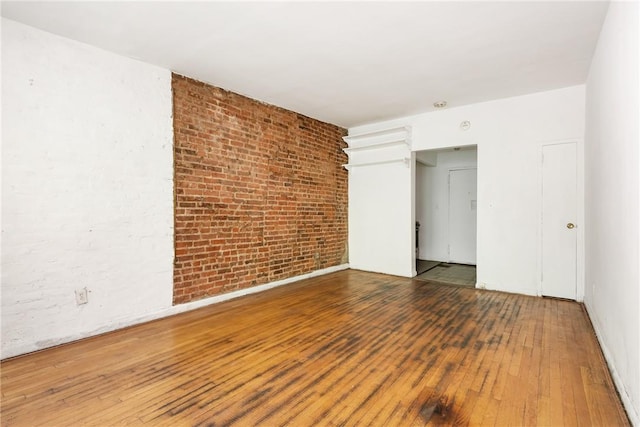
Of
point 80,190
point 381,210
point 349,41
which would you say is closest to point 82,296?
point 80,190

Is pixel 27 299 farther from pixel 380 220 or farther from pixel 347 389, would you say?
pixel 380 220

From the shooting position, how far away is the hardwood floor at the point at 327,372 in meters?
1.88

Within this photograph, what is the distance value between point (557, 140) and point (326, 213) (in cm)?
363

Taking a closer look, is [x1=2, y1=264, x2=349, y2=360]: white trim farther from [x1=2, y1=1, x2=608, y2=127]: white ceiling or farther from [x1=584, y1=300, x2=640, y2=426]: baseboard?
[x1=584, y1=300, x2=640, y2=426]: baseboard

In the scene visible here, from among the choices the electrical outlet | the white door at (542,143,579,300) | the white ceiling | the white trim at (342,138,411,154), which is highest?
the white ceiling

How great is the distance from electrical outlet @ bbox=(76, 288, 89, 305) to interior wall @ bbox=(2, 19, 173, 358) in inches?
1.4

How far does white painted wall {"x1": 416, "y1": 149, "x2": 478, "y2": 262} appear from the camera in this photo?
7411mm

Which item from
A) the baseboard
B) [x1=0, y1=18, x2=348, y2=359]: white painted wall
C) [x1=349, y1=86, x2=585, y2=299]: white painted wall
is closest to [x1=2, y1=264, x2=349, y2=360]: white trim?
[x1=0, y1=18, x2=348, y2=359]: white painted wall

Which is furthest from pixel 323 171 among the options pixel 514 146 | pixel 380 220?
pixel 514 146

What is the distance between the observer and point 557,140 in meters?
4.23

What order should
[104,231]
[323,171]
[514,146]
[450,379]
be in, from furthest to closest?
[323,171]
[514,146]
[104,231]
[450,379]

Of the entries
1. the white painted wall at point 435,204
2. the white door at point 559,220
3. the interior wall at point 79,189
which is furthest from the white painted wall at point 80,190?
the white painted wall at point 435,204

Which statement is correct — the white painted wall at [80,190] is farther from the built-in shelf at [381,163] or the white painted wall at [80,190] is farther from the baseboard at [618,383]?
the baseboard at [618,383]

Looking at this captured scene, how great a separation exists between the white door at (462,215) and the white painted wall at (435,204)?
0.11 metres
